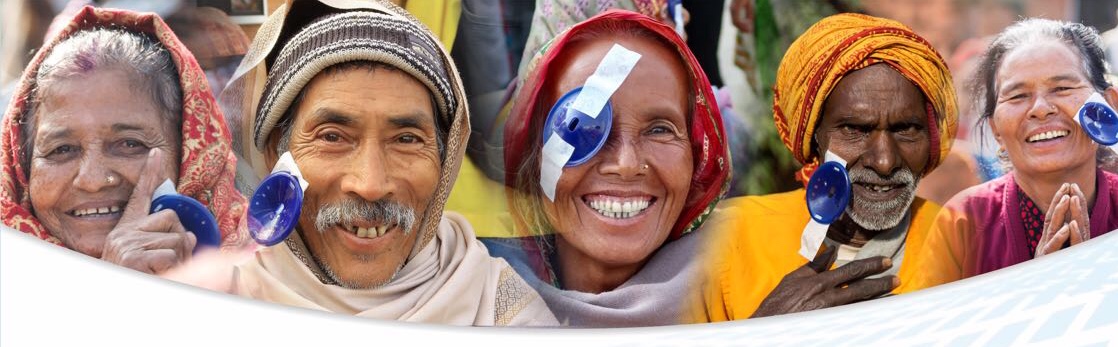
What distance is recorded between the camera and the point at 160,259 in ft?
10.7

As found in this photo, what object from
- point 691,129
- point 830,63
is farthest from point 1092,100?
point 691,129

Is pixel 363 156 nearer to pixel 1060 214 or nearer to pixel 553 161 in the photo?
pixel 553 161

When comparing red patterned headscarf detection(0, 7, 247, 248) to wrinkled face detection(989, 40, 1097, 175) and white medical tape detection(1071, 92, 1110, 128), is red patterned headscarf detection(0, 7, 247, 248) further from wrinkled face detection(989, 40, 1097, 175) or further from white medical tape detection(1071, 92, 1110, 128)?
white medical tape detection(1071, 92, 1110, 128)

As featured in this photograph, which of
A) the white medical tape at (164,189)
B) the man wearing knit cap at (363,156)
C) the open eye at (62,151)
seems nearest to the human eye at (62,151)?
the open eye at (62,151)

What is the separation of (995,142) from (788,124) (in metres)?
0.63

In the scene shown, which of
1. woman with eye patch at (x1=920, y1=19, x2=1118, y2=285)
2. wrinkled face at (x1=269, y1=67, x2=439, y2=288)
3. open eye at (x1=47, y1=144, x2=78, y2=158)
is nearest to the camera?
wrinkled face at (x1=269, y1=67, x2=439, y2=288)

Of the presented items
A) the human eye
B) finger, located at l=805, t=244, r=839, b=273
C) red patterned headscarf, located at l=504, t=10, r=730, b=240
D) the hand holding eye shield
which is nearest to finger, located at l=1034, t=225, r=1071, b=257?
finger, located at l=805, t=244, r=839, b=273

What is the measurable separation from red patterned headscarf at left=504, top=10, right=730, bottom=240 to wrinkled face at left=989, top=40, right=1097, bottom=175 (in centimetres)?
82

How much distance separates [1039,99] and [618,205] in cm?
126

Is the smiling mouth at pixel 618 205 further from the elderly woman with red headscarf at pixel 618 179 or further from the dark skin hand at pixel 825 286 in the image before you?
the dark skin hand at pixel 825 286

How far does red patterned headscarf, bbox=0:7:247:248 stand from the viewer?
3.21 metres

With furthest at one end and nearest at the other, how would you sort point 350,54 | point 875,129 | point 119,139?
1. point 875,129
2. point 119,139
3. point 350,54

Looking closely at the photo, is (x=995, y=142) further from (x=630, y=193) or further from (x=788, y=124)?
(x=630, y=193)

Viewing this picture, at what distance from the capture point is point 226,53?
3.20m
